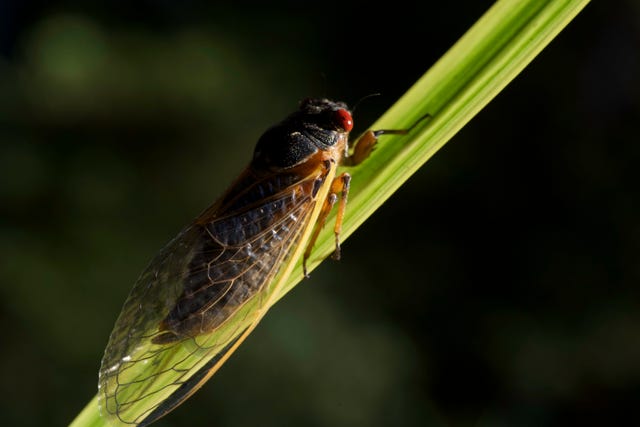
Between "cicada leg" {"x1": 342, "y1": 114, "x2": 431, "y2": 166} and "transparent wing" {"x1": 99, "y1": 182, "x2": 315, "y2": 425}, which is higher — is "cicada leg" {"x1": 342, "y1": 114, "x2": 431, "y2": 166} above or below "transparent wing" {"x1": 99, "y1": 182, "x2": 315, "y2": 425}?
above

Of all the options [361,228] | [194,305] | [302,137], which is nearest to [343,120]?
[302,137]

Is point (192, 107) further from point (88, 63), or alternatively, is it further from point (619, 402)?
point (619, 402)

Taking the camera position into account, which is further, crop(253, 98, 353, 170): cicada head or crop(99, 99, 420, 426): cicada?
crop(253, 98, 353, 170): cicada head

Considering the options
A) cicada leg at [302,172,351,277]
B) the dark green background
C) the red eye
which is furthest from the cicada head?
the dark green background

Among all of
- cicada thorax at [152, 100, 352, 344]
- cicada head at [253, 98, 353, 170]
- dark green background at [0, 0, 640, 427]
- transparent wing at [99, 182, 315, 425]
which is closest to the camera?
transparent wing at [99, 182, 315, 425]

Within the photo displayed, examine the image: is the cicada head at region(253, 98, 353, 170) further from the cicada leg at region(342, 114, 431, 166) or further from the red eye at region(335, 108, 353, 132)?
the cicada leg at region(342, 114, 431, 166)

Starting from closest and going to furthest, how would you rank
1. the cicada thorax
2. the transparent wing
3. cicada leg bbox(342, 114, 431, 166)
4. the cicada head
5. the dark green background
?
the transparent wing
cicada leg bbox(342, 114, 431, 166)
the cicada thorax
the cicada head
the dark green background

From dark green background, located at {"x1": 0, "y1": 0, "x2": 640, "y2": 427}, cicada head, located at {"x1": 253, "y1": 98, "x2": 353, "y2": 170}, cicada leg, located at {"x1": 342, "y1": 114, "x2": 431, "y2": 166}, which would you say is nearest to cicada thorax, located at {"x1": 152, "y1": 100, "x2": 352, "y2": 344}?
cicada head, located at {"x1": 253, "y1": 98, "x2": 353, "y2": 170}

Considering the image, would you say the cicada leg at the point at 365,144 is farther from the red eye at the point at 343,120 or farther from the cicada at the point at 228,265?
the red eye at the point at 343,120

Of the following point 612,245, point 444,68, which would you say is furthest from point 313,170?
point 612,245
